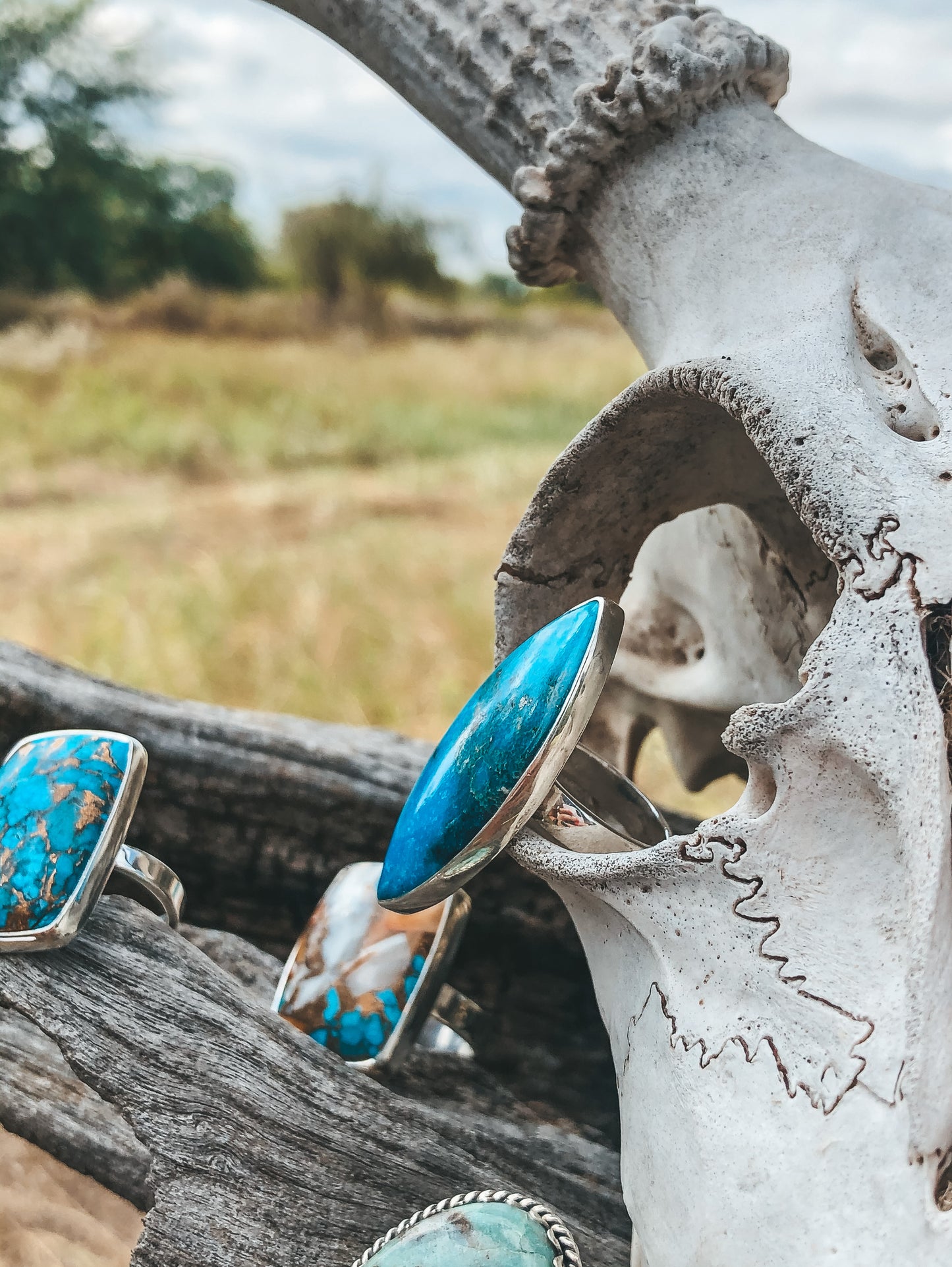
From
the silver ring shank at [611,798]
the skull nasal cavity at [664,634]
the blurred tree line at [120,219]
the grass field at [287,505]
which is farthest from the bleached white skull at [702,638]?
the blurred tree line at [120,219]

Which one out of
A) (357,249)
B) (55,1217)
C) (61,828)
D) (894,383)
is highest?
(357,249)

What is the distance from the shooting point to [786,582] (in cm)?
109

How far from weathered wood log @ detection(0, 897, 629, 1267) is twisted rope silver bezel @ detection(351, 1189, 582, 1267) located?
0.26ft

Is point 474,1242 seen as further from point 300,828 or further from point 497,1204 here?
point 300,828

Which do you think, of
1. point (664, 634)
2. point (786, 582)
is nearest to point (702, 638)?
point (664, 634)

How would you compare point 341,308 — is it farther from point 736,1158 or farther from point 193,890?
point 736,1158

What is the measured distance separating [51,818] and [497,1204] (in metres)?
0.49

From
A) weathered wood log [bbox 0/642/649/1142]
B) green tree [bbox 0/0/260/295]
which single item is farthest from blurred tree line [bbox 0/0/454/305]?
weathered wood log [bbox 0/642/649/1142]

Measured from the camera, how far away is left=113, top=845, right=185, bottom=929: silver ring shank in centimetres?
106

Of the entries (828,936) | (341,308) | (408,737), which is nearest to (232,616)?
(408,737)

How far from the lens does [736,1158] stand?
2.15 ft

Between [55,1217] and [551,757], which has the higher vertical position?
[551,757]

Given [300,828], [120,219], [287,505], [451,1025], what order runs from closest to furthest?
[451,1025] → [300,828] → [287,505] → [120,219]

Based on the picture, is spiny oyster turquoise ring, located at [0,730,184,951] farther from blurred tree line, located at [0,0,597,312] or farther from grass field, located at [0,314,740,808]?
blurred tree line, located at [0,0,597,312]
